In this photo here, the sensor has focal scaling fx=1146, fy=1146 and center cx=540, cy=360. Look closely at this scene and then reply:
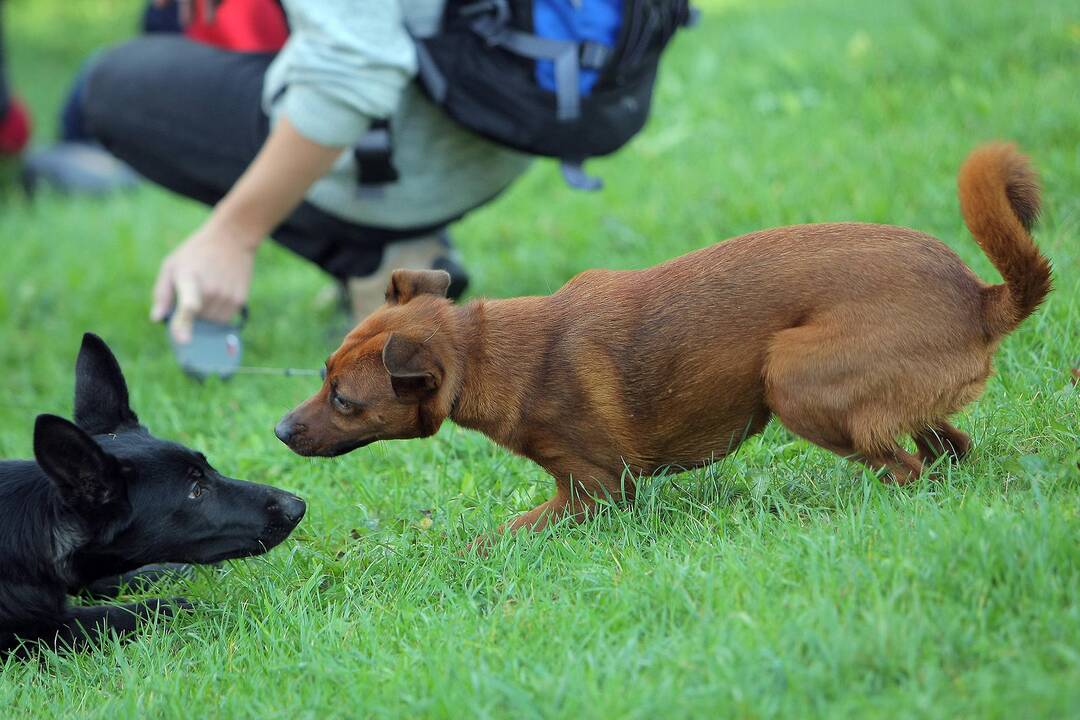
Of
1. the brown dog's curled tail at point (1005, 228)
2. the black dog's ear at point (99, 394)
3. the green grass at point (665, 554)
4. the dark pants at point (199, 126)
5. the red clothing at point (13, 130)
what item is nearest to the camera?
the green grass at point (665, 554)

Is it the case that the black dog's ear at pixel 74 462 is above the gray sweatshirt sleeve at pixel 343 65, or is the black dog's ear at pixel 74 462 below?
below

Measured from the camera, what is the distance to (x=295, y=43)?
4.46m

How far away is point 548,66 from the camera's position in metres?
4.44

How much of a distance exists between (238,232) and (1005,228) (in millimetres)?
2941

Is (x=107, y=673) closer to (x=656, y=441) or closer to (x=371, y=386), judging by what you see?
(x=371, y=386)

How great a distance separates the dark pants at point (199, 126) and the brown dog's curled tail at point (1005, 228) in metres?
2.92

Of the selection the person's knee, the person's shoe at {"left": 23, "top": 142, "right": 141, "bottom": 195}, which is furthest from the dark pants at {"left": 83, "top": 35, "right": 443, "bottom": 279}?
the person's shoe at {"left": 23, "top": 142, "right": 141, "bottom": 195}

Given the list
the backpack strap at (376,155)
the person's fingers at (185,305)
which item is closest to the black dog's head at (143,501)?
the person's fingers at (185,305)

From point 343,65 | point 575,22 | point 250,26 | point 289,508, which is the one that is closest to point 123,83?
point 250,26

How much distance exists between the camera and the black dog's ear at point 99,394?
11.5ft

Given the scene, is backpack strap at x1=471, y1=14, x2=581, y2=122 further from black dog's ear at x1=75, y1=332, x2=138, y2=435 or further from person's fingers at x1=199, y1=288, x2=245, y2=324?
black dog's ear at x1=75, y1=332, x2=138, y2=435

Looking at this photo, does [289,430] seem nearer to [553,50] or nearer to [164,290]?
[164,290]

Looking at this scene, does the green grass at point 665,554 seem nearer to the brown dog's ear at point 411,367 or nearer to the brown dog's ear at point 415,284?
the brown dog's ear at point 411,367

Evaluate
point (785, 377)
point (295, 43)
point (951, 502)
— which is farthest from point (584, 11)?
point (951, 502)
